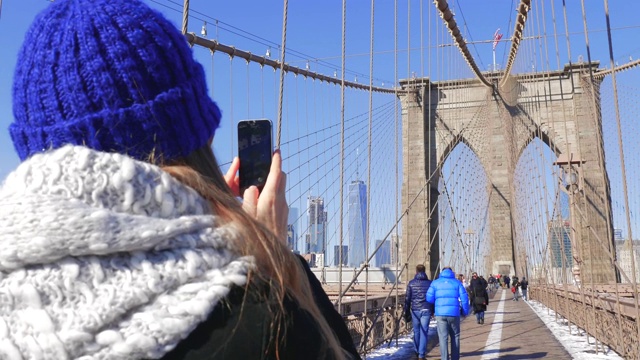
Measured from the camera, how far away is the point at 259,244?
68cm

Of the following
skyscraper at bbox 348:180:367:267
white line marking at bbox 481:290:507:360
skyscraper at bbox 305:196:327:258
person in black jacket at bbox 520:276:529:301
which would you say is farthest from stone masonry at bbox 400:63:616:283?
white line marking at bbox 481:290:507:360

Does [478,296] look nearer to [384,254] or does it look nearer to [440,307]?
[440,307]

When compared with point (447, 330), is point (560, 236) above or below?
above

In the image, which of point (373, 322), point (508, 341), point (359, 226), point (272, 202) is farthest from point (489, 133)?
point (272, 202)

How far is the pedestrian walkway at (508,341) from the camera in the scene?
25.0 feet

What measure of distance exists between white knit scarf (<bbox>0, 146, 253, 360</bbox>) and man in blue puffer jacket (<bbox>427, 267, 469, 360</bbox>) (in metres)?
5.91

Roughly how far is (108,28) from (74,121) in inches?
4.5

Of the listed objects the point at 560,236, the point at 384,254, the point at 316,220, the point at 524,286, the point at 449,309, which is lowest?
the point at 449,309

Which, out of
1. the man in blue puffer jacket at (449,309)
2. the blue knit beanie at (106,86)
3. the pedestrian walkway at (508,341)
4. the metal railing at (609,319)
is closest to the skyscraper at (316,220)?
the pedestrian walkway at (508,341)

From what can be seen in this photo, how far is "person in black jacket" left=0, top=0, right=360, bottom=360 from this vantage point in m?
0.60

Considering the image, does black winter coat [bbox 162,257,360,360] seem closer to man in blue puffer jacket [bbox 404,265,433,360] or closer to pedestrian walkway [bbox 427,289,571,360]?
man in blue puffer jacket [bbox 404,265,433,360]

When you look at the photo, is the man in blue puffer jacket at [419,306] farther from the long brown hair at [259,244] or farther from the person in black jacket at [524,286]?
the person in black jacket at [524,286]

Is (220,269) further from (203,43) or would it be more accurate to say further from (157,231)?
(203,43)

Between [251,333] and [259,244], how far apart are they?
0.10 meters
